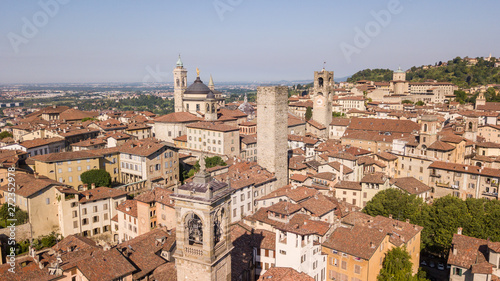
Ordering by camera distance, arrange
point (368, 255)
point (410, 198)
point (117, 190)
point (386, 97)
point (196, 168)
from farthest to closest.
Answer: point (386, 97) → point (196, 168) → point (117, 190) → point (410, 198) → point (368, 255)

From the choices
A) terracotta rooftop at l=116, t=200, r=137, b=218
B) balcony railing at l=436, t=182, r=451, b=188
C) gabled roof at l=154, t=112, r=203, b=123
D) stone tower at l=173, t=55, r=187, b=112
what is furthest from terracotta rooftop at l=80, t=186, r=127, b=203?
stone tower at l=173, t=55, r=187, b=112

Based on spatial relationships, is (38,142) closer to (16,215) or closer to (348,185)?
(16,215)

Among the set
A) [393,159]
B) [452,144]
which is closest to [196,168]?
[393,159]

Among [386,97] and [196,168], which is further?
[386,97]

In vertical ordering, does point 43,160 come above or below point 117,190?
above

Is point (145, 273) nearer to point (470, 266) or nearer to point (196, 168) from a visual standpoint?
point (470, 266)

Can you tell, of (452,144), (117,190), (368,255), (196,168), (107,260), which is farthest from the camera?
(196,168)
